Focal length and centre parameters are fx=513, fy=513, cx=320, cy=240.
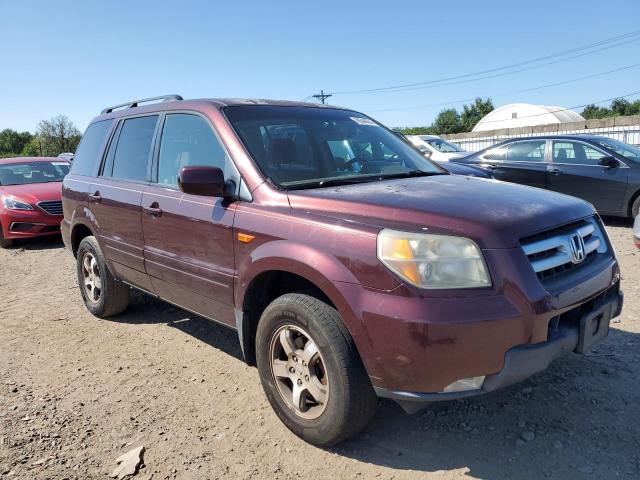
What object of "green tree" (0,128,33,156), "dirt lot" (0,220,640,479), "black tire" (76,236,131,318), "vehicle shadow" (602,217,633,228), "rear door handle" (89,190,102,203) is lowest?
"dirt lot" (0,220,640,479)

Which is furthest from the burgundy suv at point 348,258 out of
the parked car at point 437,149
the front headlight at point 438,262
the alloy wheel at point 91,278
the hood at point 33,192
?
the parked car at point 437,149

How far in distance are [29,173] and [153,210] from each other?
25.9ft

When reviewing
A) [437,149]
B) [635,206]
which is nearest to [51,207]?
[437,149]

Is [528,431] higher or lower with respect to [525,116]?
lower

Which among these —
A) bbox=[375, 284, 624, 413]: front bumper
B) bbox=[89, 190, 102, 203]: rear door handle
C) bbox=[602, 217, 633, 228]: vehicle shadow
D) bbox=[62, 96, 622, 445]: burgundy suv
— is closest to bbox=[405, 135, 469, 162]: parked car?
bbox=[602, 217, 633, 228]: vehicle shadow

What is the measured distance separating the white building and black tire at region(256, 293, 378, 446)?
52986mm

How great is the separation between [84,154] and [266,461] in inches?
149

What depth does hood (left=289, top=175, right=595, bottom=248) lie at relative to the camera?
91.7 inches

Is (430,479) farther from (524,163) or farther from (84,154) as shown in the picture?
(524,163)

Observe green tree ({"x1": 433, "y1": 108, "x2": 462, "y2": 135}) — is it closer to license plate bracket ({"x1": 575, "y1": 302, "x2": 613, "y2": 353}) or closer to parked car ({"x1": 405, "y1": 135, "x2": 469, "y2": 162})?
parked car ({"x1": 405, "y1": 135, "x2": 469, "y2": 162})

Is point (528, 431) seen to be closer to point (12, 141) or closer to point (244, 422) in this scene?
point (244, 422)

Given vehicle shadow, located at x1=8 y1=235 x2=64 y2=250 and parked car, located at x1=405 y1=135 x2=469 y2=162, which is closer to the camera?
vehicle shadow, located at x1=8 y1=235 x2=64 y2=250

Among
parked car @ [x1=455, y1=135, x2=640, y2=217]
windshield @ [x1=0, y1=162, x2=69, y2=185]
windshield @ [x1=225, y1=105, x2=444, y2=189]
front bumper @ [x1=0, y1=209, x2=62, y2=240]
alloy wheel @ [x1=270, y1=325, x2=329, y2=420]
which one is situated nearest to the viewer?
alloy wheel @ [x1=270, y1=325, x2=329, y2=420]

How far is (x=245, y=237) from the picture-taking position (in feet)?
Answer: 9.68
